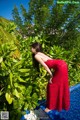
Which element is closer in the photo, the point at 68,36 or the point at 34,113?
the point at 34,113

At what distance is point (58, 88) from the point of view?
21.9 ft

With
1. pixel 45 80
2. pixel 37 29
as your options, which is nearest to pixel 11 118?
pixel 45 80

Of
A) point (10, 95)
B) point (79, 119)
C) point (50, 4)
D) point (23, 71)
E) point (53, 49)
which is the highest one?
point (50, 4)

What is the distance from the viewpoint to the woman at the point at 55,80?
21.1 ft

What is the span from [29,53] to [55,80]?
2.05 m

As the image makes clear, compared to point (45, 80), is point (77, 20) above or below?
above

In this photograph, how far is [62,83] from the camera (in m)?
6.64

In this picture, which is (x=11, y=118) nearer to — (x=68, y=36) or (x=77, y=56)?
(x=77, y=56)

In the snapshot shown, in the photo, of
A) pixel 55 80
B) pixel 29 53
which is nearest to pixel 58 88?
pixel 55 80

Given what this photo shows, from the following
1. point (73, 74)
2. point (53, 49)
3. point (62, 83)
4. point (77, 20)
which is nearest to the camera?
point (62, 83)

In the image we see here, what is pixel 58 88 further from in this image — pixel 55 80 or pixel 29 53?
pixel 29 53

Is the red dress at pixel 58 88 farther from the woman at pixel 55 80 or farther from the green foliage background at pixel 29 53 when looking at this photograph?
the green foliage background at pixel 29 53

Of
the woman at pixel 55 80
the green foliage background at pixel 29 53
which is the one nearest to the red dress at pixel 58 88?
the woman at pixel 55 80

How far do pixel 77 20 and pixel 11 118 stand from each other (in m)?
8.37
